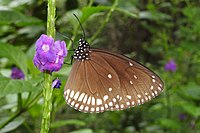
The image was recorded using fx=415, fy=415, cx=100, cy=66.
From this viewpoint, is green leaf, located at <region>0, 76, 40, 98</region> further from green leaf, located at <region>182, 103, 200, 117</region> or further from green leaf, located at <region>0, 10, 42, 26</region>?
green leaf, located at <region>182, 103, 200, 117</region>

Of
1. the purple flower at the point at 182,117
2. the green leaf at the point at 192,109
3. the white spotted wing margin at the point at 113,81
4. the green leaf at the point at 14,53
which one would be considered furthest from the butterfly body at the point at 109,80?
the purple flower at the point at 182,117

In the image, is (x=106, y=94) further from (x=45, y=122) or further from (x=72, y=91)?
(x=45, y=122)

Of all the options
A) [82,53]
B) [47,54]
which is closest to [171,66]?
[82,53]

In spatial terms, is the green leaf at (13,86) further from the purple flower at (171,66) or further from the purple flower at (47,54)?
the purple flower at (171,66)

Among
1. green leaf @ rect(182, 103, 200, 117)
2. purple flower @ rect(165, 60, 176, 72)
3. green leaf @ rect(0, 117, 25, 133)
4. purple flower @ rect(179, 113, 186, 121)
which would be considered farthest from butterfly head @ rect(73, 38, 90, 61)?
purple flower @ rect(165, 60, 176, 72)

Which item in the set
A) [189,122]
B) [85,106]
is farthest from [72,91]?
[189,122]
